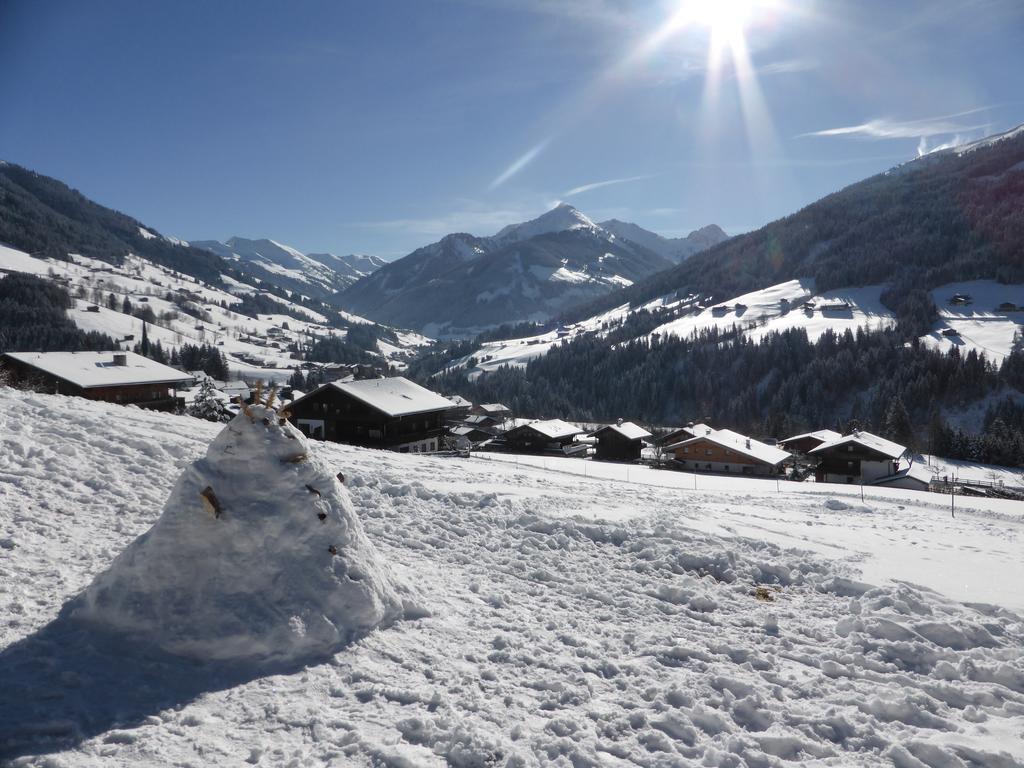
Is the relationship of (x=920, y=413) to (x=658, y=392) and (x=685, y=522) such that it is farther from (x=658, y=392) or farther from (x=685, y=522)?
(x=685, y=522)

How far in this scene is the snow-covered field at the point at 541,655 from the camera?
236 inches

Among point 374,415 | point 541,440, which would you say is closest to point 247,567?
point 374,415

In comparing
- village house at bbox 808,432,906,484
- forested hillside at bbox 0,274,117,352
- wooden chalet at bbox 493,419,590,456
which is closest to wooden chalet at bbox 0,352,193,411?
wooden chalet at bbox 493,419,590,456

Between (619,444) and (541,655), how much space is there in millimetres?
69638

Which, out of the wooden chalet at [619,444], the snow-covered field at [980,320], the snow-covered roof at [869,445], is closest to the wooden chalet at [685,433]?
the wooden chalet at [619,444]

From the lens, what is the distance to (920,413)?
396 ft

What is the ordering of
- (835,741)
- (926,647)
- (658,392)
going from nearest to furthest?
(835,741)
(926,647)
(658,392)

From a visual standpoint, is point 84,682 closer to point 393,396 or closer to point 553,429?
point 393,396

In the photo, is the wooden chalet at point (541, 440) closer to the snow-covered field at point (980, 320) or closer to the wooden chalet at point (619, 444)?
the wooden chalet at point (619, 444)

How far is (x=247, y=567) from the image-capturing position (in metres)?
7.46

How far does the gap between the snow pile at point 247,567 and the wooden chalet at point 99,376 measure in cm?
4042

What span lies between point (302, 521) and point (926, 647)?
32.4ft

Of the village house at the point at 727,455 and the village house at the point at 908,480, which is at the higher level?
the village house at the point at 727,455

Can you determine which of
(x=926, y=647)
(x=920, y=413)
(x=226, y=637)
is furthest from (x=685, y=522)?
(x=920, y=413)
